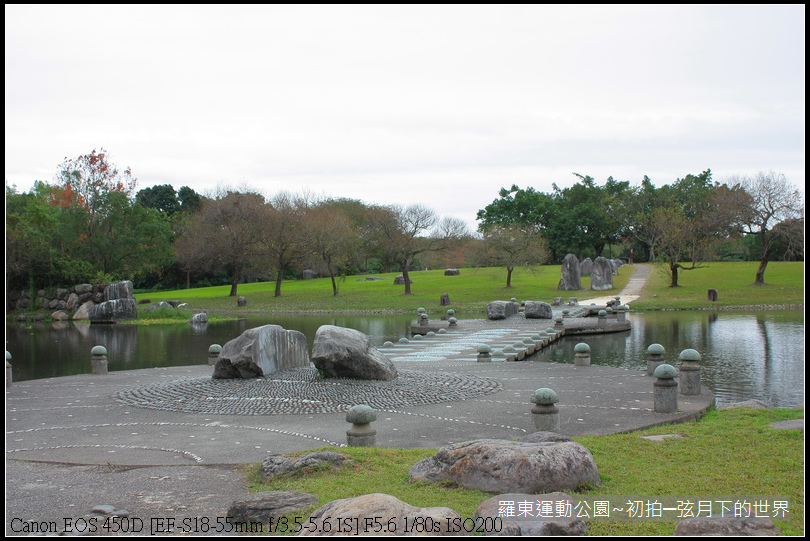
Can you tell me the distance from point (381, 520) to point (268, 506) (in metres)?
1.40

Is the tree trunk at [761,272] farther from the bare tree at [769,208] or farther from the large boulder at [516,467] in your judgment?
the large boulder at [516,467]

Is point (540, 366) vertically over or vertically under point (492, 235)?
under

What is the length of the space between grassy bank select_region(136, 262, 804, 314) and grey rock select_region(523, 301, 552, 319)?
29.3ft

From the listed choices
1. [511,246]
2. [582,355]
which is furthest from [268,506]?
[511,246]

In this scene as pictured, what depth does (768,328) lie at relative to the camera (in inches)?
1243

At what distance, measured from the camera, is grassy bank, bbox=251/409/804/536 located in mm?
6625

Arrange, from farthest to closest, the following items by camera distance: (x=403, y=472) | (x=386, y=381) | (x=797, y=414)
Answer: (x=386, y=381), (x=797, y=414), (x=403, y=472)

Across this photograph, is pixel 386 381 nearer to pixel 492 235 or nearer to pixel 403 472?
pixel 403 472

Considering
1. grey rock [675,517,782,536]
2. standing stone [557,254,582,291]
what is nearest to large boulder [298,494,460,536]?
grey rock [675,517,782,536]

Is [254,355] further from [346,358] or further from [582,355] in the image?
[582,355]

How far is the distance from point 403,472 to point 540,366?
11.8 metres

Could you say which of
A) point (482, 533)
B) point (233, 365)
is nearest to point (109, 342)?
point (233, 365)

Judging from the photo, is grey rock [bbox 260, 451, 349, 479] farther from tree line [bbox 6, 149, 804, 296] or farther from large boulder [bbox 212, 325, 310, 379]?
tree line [bbox 6, 149, 804, 296]

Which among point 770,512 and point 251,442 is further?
point 251,442
